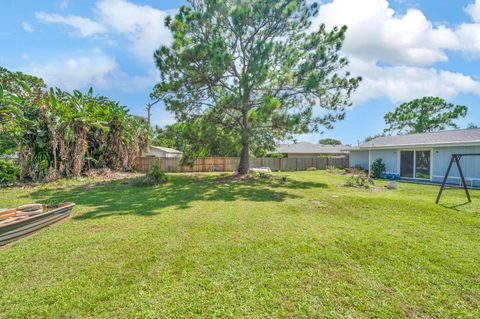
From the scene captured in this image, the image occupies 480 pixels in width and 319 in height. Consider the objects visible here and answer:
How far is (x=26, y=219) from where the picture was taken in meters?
3.88

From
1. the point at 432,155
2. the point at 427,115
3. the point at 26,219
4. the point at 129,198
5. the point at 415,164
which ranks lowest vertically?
the point at 129,198

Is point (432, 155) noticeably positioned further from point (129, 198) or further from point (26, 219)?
point (26, 219)

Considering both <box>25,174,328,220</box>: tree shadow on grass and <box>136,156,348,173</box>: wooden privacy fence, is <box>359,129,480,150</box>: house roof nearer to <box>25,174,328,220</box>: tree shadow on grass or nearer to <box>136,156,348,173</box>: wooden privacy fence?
<box>136,156,348,173</box>: wooden privacy fence

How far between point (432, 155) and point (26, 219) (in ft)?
56.0

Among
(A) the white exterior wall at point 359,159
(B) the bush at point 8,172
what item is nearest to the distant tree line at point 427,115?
(A) the white exterior wall at point 359,159

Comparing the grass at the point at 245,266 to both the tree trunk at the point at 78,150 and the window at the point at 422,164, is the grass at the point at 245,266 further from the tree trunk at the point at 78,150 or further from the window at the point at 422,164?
the window at the point at 422,164

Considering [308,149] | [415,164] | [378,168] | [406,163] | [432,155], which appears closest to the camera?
[432,155]

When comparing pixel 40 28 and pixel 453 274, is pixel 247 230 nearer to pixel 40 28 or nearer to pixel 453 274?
pixel 453 274

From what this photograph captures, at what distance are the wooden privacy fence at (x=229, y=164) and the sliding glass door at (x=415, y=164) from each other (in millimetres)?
8554

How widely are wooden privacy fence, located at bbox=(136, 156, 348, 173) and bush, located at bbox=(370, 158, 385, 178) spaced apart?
699 cm

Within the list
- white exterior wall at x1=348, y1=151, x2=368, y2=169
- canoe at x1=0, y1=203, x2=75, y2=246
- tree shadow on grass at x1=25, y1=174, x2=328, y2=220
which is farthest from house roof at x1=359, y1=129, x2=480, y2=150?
canoe at x1=0, y1=203, x2=75, y2=246

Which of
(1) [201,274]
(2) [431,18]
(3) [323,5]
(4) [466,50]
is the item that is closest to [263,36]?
(3) [323,5]

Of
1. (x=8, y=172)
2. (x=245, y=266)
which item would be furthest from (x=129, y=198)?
(x=8, y=172)

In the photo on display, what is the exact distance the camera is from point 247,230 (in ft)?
14.3
